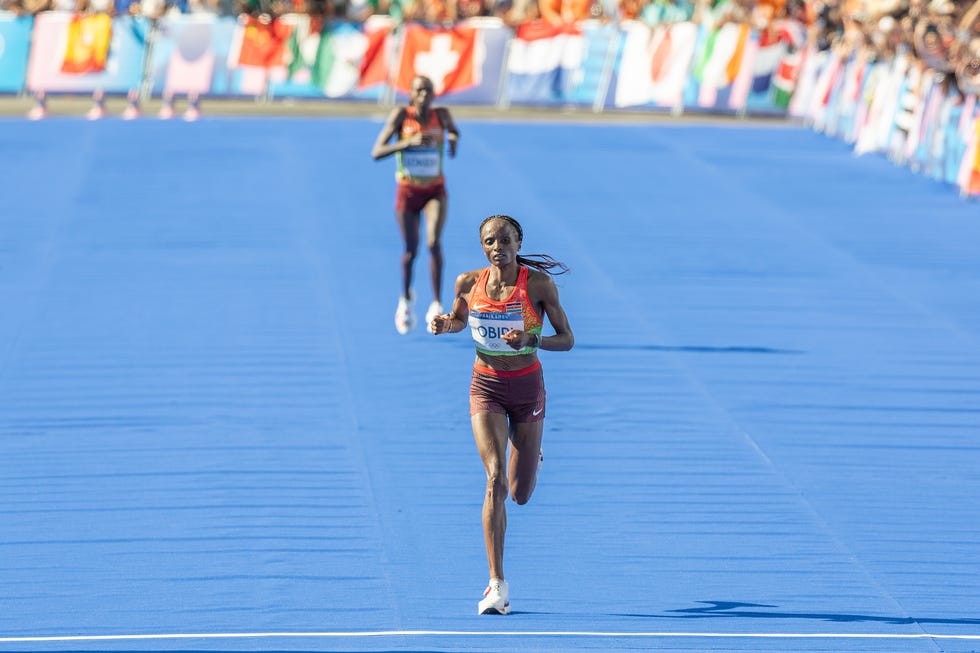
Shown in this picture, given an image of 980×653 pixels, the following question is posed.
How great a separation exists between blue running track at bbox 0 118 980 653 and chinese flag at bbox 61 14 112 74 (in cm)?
520

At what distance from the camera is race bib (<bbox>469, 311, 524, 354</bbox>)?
27.2ft

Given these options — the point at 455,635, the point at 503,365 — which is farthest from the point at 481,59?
the point at 455,635

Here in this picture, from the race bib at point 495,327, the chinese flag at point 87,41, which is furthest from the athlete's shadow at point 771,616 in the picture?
the chinese flag at point 87,41

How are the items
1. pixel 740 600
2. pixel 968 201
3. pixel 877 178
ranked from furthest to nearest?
pixel 877 178
pixel 968 201
pixel 740 600

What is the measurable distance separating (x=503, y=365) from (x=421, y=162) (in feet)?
19.7

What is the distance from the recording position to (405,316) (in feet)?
47.8

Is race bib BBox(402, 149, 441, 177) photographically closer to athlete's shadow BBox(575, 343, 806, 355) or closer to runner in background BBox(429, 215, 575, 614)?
athlete's shadow BBox(575, 343, 806, 355)

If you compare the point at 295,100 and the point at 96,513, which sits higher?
the point at 96,513

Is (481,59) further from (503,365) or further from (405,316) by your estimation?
(503,365)

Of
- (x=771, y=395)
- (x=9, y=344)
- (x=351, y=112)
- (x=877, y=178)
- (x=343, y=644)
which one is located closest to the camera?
(x=343, y=644)

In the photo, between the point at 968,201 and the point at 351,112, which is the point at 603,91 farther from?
the point at 968,201

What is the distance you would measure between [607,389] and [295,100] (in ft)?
57.3

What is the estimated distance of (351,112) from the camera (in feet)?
95.2

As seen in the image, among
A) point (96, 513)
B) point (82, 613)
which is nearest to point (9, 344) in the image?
point (96, 513)
